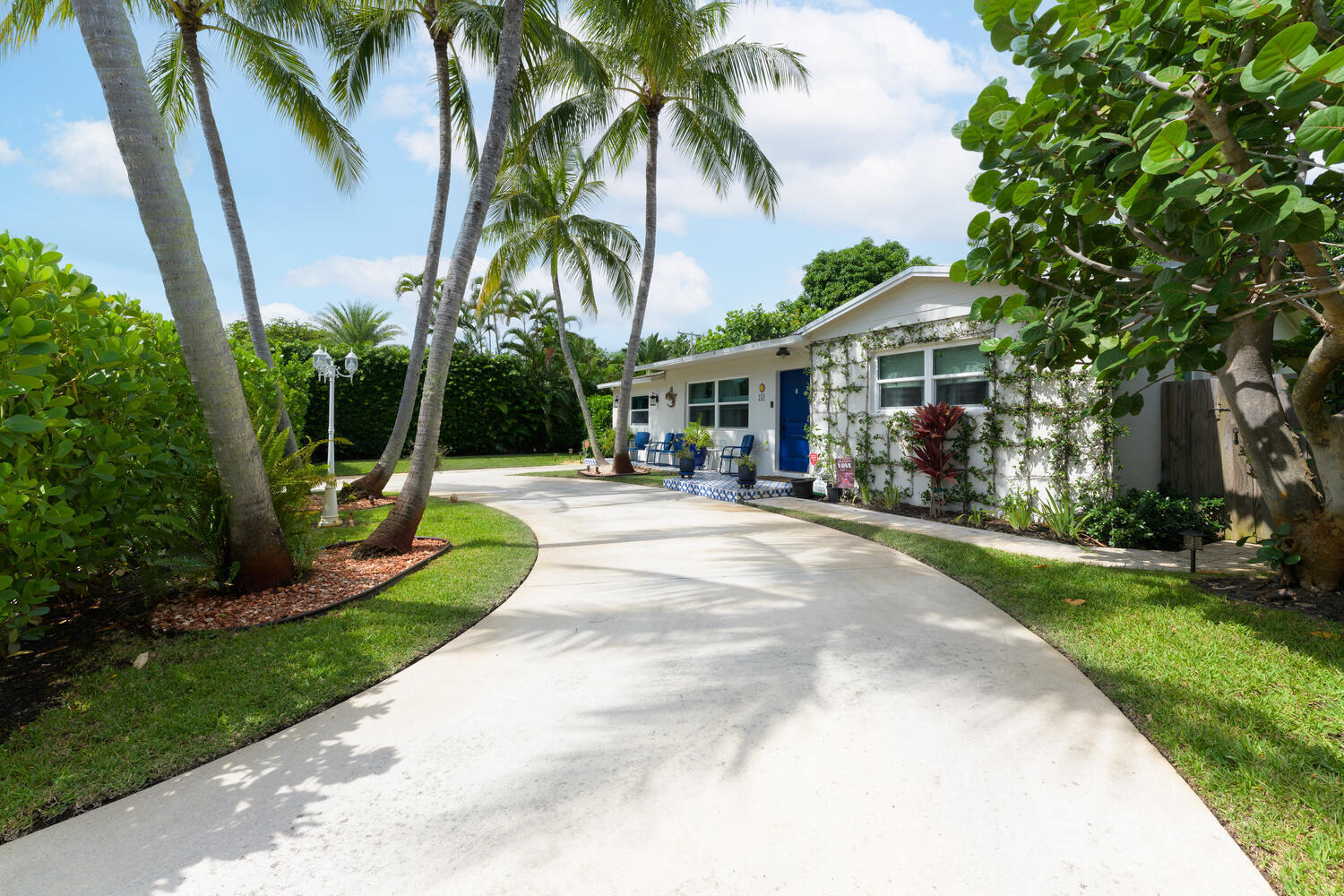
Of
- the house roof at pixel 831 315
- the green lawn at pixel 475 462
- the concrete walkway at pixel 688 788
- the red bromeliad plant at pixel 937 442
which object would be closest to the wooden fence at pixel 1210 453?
the red bromeliad plant at pixel 937 442

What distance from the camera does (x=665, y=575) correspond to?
5789 millimetres

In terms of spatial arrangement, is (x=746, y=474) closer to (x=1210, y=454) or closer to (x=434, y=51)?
(x=1210, y=454)

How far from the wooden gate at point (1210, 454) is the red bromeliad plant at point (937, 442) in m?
2.40

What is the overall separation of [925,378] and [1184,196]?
711cm

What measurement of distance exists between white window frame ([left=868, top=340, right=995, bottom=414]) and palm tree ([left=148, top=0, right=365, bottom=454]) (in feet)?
28.3

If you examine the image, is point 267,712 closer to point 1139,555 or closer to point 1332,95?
point 1332,95

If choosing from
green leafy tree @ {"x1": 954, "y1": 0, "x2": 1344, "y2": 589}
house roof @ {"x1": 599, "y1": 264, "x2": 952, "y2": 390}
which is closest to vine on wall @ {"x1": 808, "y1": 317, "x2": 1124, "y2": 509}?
house roof @ {"x1": 599, "y1": 264, "x2": 952, "y2": 390}

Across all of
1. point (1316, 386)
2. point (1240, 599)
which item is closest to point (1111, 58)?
point (1316, 386)

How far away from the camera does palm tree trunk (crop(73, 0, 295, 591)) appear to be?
3977 millimetres

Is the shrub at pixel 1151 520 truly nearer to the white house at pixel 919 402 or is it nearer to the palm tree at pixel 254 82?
the white house at pixel 919 402

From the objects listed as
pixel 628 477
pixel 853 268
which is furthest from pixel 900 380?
pixel 853 268

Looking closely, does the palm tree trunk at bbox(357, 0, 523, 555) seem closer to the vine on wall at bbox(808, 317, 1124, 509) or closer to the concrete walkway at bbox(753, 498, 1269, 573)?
the concrete walkway at bbox(753, 498, 1269, 573)

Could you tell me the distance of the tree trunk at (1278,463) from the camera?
4625 mm

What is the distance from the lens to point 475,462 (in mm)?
20922
